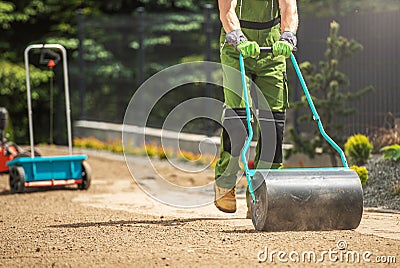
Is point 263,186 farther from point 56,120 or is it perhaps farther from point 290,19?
point 56,120

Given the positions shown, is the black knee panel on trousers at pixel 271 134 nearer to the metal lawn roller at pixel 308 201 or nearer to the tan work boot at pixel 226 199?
the tan work boot at pixel 226 199

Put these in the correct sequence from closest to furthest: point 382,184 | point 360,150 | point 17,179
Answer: point 382,184 → point 360,150 → point 17,179

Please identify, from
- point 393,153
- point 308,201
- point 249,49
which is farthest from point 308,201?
point 393,153

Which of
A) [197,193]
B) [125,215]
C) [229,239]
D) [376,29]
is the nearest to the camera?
[229,239]

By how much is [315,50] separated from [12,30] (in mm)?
10179

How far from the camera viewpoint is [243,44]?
618cm

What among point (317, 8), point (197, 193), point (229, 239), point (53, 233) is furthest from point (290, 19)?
point (317, 8)

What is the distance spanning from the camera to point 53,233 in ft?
19.8

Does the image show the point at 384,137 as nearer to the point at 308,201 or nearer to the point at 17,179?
the point at 17,179

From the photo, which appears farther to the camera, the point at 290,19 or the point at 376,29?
the point at 376,29

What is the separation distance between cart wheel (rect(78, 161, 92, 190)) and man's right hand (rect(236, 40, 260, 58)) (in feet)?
12.9

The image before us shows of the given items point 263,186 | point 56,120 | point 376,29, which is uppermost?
point 376,29

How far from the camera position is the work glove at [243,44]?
6.15 m

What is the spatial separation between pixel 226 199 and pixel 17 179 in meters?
3.52
